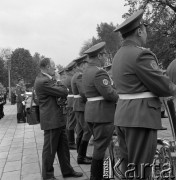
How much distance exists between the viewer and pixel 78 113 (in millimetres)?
6422

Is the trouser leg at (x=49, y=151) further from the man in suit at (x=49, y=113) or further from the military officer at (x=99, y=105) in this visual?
the military officer at (x=99, y=105)

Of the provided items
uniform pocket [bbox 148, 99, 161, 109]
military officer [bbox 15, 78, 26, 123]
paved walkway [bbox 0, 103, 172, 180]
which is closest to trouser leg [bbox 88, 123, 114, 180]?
paved walkway [bbox 0, 103, 172, 180]

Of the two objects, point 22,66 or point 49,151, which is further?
point 22,66

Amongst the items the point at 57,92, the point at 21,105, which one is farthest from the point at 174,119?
the point at 21,105

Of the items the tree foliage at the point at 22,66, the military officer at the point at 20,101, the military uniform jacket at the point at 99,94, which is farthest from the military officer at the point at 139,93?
the tree foliage at the point at 22,66

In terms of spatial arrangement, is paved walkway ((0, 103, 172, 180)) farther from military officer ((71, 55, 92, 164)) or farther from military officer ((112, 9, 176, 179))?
military officer ((112, 9, 176, 179))

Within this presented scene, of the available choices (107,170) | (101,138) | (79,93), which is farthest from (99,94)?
(79,93)

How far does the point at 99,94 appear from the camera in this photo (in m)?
4.59

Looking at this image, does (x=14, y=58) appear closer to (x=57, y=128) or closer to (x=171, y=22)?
(x=171, y=22)

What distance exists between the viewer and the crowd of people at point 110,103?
289cm

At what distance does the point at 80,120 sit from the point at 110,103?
1783 mm

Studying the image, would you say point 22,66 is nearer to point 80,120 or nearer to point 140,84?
point 80,120

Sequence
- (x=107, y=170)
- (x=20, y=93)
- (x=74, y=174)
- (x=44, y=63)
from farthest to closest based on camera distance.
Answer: (x=20, y=93)
(x=74, y=174)
(x=44, y=63)
(x=107, y=170)

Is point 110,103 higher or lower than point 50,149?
higher
